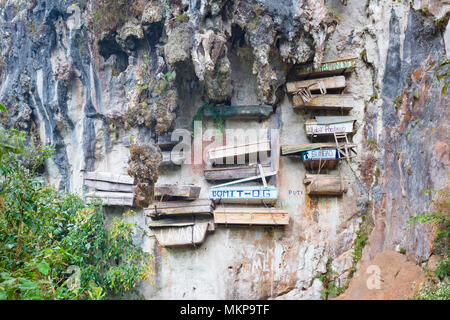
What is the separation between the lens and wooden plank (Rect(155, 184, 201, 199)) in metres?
7.73

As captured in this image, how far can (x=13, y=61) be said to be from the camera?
10.0 metres

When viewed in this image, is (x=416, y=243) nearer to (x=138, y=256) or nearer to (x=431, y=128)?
(x=431, y=128)

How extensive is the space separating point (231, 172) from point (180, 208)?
1495mm

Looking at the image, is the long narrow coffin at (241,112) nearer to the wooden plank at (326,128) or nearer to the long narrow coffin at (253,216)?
the wooden plank at (326,128)

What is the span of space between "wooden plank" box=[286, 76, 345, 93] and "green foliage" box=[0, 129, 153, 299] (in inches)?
Answer: 200

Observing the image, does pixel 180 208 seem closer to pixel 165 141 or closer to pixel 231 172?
pixel 231 172

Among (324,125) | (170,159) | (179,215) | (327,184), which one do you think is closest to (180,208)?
(179,215)

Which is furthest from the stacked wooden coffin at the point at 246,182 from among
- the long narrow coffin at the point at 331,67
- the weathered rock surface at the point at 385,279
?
the weathered rock surface at the point at 385,279

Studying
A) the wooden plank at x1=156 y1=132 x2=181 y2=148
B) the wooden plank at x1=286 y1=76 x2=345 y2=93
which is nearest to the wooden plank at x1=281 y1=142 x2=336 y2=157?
the wooden plank at x1=286 y1=76 x2=345 y2=93

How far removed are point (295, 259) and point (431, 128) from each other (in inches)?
155

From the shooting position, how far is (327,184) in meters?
7.37

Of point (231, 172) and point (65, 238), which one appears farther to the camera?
point (231, 172)

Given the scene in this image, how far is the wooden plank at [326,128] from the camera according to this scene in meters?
7.41

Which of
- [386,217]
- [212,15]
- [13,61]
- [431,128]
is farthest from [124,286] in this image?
[13,61]
